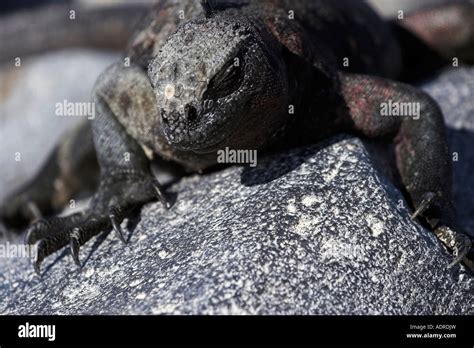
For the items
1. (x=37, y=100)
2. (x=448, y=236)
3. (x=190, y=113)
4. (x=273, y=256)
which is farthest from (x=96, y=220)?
(x=37, y=100)

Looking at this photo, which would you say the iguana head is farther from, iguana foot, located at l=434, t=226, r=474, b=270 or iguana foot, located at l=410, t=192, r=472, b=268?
iguana foot, located at l=434, t=226, r=474, b=270

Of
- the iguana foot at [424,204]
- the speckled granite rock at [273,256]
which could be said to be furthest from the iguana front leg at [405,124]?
the speckled granite rock at [273,256]

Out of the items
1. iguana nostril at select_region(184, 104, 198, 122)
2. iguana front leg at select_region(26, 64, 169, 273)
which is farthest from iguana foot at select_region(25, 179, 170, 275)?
iguana nostril at select_region(184, 104, 198, 122)

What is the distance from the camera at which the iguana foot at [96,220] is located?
5.54m

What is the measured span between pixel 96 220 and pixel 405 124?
2.25 meters

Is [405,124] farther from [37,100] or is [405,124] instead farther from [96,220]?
[37,100]

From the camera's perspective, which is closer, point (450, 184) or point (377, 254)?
point (377, 254)

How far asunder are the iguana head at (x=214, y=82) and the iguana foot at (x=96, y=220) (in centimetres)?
99

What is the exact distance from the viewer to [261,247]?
4652mm

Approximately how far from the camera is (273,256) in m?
4.61

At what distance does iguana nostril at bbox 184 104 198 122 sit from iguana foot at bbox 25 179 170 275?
1.20 meters

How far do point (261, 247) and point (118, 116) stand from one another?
6.12 feet
